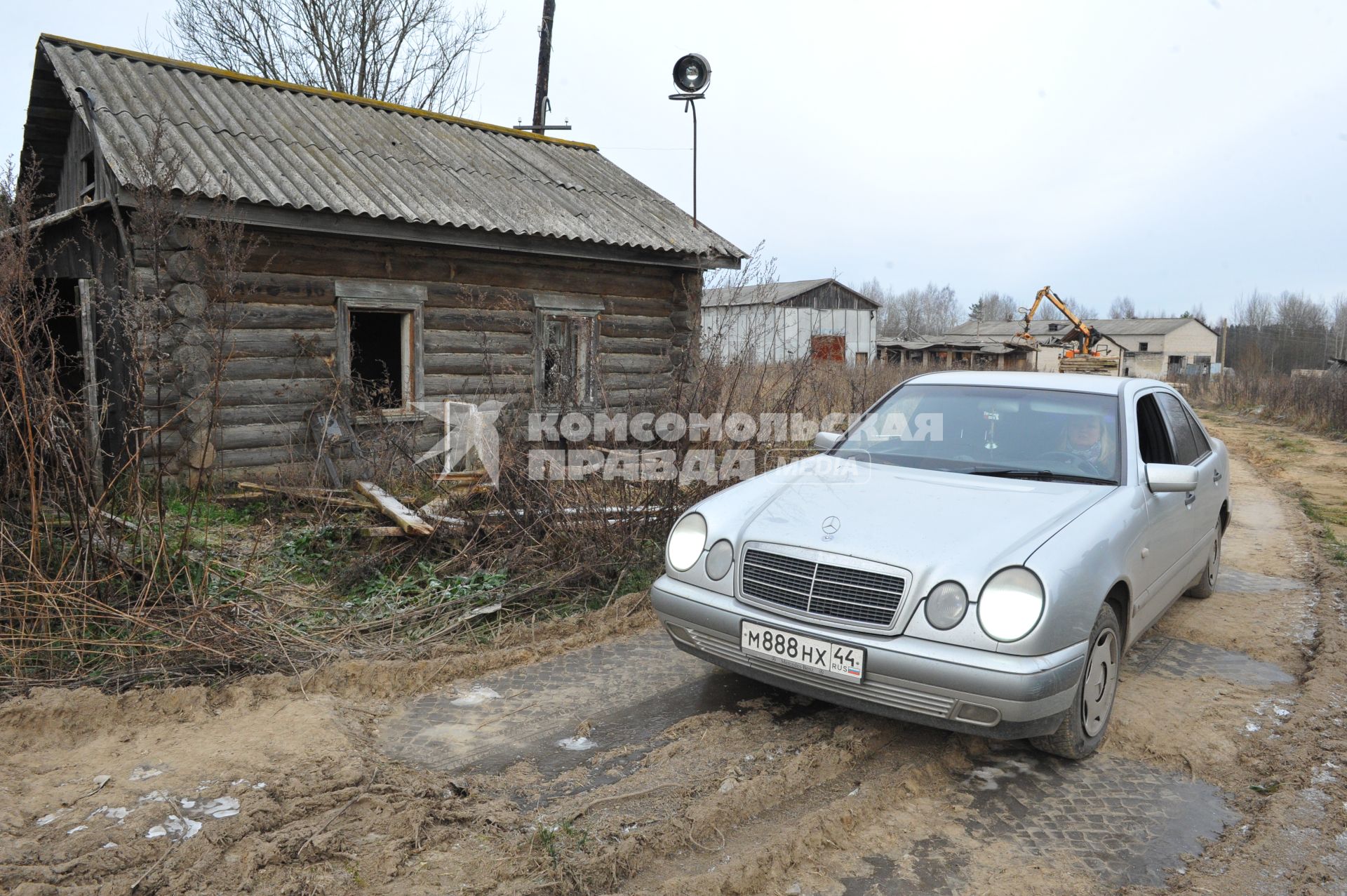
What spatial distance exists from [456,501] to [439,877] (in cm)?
389

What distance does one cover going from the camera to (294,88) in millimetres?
11344

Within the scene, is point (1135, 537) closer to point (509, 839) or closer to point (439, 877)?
point (509, 839)

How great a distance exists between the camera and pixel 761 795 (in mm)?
3227

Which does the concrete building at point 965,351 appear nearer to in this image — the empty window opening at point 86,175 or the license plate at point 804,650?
the empty window opening at point 86,175

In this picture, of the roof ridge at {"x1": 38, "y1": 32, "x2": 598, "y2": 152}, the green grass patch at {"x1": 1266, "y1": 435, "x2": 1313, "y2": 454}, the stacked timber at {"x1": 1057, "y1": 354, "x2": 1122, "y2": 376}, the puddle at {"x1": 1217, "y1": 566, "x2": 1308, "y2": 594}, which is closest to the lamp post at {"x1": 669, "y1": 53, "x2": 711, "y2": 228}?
the roof ridge at {"x1": 38, "y1": 32, "x2": 598, "y2": 152}

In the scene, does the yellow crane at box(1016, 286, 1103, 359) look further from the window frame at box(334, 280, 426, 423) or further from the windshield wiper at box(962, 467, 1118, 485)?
the windshield wiper at box(962, 467, 1118, 485)

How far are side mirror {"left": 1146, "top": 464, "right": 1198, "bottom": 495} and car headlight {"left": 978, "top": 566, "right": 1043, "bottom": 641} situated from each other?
1.26m

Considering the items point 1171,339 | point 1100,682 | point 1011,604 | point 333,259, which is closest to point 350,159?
point 333,259

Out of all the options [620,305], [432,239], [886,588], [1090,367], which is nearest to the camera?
[886,588]

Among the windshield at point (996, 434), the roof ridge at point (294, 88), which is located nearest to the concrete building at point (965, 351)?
the roof ridge at point (294, 88)

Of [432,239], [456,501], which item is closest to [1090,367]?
[432,239]

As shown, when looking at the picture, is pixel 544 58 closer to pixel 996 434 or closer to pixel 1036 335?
pixel 996 434

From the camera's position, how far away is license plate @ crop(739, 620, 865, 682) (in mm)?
3268

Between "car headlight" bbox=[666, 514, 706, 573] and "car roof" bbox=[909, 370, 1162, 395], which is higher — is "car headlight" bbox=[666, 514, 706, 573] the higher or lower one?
the lower one
